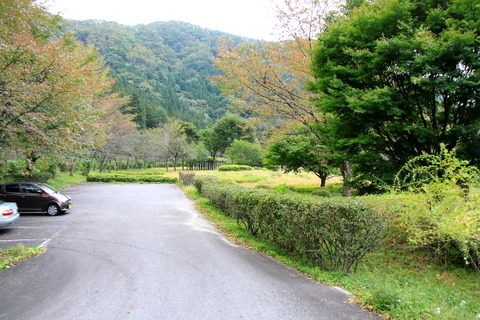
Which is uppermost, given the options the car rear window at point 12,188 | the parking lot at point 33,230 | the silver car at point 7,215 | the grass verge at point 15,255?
the car rear window at point 12,188

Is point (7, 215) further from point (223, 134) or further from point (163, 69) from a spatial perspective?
point (163, 69)

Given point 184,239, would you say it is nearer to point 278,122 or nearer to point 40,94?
point 40,94

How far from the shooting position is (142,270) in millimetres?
5844

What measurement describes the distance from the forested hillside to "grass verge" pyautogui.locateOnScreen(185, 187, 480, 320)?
62.4 m

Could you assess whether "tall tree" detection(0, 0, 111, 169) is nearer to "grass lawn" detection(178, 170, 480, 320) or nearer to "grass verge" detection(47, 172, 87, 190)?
"grass lawn" detection(178, 170, 480, 320)

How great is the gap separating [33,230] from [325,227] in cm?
1010

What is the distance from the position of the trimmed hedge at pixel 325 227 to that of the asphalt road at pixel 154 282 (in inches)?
27.7

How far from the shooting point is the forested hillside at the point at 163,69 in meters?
78.0

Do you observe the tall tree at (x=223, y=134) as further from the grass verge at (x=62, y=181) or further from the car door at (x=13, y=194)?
the car door at (x=13, y=194)

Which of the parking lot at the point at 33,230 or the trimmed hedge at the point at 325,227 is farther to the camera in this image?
the parking lot at the point at 33,230

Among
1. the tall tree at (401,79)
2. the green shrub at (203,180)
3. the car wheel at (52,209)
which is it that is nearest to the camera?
the tall tree at (401,79)

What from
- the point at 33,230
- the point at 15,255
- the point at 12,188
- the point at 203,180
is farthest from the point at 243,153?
the point at 15,255

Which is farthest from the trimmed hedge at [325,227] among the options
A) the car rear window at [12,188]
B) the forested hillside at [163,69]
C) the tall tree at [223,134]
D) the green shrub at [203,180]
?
the forested hillside at [163,69]

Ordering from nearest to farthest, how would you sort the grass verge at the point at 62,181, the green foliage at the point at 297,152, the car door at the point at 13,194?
the car door at the point at 13,194 < the green foliage at the point at 297,152 < the grass verge at the point at 62,181
